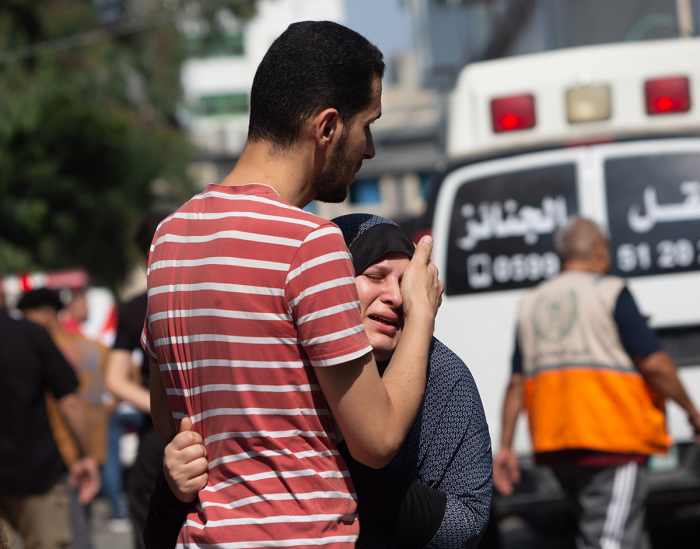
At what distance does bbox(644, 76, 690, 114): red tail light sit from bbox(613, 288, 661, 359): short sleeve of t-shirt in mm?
1454

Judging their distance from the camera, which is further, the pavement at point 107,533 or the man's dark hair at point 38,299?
the pavement at point 107,533

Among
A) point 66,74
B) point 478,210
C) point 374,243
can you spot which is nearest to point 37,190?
point 66,74

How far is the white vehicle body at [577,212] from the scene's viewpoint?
174 inches

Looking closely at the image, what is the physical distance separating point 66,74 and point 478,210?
49.5ft

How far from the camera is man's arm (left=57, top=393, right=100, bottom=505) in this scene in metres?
4.25

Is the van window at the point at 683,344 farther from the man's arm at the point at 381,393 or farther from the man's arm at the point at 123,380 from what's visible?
the man's arm at the point at 381,393

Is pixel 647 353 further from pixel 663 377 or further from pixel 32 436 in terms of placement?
pixel 32 436

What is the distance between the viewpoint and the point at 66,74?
18.0m

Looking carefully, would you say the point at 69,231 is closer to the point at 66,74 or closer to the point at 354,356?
the point at 66,74

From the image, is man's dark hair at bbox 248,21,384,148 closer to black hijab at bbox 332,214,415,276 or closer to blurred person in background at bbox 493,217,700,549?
black hijab at bbox 332,214,415,276

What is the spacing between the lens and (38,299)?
6125 mm

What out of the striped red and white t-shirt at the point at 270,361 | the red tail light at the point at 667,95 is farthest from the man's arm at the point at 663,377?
the striped red and white t-shirt at the point at 270,361

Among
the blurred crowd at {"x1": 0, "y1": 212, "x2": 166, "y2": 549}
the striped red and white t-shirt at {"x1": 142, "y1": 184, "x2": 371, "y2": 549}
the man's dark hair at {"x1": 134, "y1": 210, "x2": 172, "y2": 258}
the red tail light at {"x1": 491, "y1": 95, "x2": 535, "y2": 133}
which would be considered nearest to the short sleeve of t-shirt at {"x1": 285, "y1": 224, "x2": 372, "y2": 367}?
the striped red and white t-shirt at {"x1": 142, "y1": 184, "x2": 371, "y2": 549}

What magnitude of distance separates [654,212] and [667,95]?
0.73m
